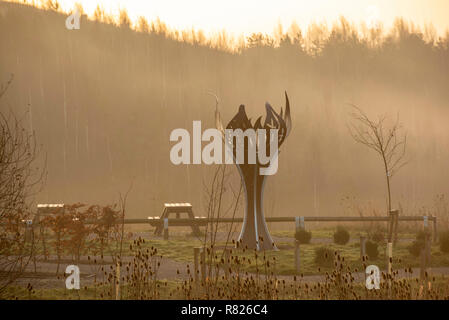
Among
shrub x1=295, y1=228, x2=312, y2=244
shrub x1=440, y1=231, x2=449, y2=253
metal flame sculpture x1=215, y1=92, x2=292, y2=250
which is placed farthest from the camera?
shrub x1=295, y1=228, x2=312, y2=244

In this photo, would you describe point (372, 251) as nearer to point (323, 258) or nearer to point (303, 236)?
point (323, 258)

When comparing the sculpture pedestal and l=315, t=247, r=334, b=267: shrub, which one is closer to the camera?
l=315, t=247, r=334, b=267: shrub

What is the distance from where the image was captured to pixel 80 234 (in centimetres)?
1395

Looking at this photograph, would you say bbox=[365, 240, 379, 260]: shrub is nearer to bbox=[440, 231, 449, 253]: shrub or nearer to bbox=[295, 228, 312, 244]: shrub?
bbox=[440, 231, 449, 253]: shrub

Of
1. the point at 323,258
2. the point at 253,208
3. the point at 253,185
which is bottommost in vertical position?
the point at 323,258

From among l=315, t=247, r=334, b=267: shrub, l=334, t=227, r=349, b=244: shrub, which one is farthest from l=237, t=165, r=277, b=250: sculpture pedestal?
l=334, t=227, r=349, b=244: shrub

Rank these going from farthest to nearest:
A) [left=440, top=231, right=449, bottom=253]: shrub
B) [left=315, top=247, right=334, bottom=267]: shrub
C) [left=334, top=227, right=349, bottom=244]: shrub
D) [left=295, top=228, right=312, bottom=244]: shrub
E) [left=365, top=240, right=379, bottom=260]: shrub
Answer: [left=295, top=228, right=312, bottom=244]: shrub → [left=334, top=227, right=349, bottom=244]: shrub → [left=440, top=231, right=449, bottom=253]: shrub → [left=365, top=240, right=379, bottom=260]: shrub → [left=315, top=247, right=334, bottom=267]: shrub

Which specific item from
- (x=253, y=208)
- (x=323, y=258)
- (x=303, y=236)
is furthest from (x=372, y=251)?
(x=303, y=236)

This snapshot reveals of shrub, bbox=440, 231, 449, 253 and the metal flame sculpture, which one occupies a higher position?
the metal flame sculpture

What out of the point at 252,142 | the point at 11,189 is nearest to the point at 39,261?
the point at 252,142

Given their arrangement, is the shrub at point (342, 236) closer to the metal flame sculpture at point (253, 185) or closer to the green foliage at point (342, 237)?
the green foliage at point (342, 237)

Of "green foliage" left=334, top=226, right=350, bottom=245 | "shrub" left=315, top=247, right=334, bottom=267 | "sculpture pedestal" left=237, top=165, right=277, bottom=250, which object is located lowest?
"shrub" left=315, top=247, right=334, bottom=267
